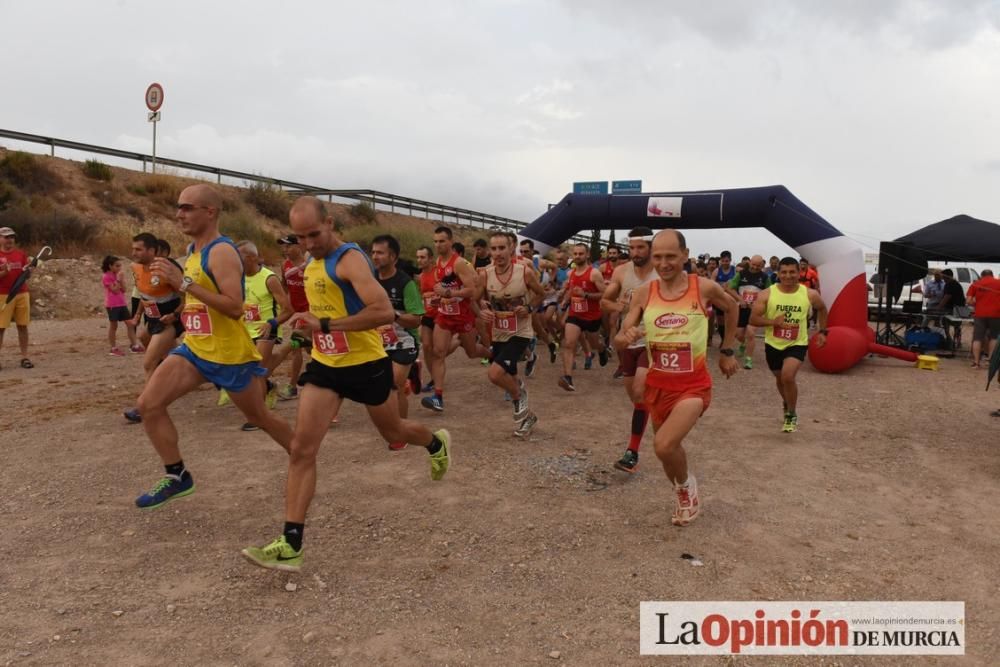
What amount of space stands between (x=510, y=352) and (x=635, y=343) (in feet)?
4.83

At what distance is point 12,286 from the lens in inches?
357

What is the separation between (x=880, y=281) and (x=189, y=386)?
1437 cm

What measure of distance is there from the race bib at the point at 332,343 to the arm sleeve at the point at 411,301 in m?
2.45

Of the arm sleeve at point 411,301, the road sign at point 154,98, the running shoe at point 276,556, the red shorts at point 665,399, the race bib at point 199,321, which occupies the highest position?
the road sign at point 154,98

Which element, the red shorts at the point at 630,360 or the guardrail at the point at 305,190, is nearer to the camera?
the red shorts at the point at 630,360

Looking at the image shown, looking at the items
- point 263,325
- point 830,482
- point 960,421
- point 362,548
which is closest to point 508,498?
point 362,548

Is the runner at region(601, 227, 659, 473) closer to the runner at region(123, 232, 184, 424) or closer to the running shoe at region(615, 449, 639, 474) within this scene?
the running shoe at region(615, 449, 639, 474)

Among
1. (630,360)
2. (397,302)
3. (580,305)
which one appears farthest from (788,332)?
(397,302)

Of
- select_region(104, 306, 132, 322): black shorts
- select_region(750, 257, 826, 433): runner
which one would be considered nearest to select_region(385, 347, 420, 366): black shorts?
select_region(750, 257, 826, 433): runner

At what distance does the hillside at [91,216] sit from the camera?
15.7 meters

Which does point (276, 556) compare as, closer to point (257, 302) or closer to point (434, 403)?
point (257, 302)

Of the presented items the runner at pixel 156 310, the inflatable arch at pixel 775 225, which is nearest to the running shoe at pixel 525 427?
the runner at pixel 156 310

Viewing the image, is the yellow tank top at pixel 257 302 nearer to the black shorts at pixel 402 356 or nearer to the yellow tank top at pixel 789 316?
the black shorts at pixel 402 356

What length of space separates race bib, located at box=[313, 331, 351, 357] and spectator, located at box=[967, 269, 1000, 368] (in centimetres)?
1160
